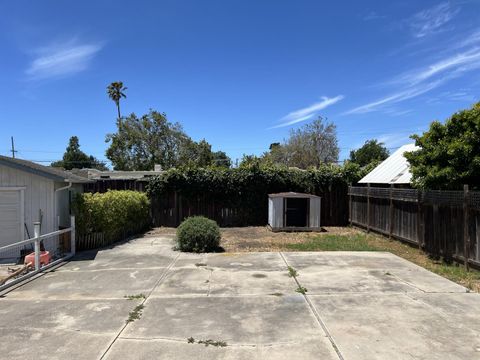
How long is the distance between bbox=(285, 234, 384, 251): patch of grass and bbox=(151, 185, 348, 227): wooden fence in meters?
4.02

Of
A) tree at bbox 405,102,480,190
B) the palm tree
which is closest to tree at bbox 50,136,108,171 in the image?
the palm tree

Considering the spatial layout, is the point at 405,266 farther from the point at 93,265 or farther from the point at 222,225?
the point at 222,225

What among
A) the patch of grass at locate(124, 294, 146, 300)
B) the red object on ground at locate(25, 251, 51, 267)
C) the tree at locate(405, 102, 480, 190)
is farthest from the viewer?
the red object on ground at locate(25, 251, 51, 267)

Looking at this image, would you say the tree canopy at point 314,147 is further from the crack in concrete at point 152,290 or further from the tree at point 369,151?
the crack in concrete at point 152,290

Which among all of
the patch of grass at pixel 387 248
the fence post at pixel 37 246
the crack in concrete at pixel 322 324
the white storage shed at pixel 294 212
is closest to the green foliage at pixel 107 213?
the fence post at pixel 37 246

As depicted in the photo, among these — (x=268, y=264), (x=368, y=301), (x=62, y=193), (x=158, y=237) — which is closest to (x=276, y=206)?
(x=158, y=237)

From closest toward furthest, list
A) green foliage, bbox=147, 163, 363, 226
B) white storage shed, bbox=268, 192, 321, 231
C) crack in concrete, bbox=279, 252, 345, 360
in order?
1. crack in concrete, bbox=279, 252, 345, 360
2. white storage shed, bbox=268, 192, 321, 231
3. green foliage, bbox=147, 163, 363, 226

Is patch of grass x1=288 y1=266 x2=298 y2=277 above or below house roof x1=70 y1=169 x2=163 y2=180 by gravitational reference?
below

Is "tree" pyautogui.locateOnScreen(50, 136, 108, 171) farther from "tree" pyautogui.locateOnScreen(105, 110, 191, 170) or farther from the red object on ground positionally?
the red object on ground

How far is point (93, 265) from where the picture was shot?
936 cm

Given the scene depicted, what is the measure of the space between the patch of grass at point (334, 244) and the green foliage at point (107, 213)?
5.37 m

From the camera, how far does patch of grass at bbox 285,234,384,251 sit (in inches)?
449

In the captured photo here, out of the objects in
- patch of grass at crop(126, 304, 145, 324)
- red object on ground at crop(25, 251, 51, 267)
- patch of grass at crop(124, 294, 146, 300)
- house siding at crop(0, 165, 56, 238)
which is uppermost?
house siding at crop(0, 165, 56, 238)

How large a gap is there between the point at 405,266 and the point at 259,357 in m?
5.80
